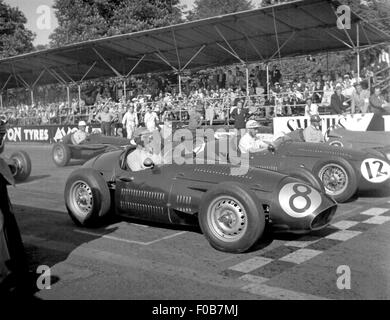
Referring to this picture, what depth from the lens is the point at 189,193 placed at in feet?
19.9

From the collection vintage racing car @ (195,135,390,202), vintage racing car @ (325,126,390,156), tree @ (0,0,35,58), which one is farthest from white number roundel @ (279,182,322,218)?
tree @ (0,0,35,58)

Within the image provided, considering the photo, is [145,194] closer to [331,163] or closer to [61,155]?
[331,163]

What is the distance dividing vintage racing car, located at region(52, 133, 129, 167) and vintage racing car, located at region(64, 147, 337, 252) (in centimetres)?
750

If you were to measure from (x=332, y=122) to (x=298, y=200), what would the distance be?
433 inches

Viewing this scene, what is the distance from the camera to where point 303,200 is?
18.8 feet

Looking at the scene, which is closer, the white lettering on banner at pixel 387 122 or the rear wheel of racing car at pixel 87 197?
the rear wheel of racing car at pixel 87 197

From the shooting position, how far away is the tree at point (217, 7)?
65162mm

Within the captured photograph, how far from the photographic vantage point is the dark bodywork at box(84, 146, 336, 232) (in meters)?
5.69

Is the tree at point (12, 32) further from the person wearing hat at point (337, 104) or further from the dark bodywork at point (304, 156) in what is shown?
the dark bodywork at point (304, 156)

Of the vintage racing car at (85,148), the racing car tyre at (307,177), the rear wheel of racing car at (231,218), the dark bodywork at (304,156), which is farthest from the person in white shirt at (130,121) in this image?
the rear wheel of racing car at (231,218)

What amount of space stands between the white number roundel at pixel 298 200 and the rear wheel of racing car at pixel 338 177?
9.02ft

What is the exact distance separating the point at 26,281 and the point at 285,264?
254 centimetres

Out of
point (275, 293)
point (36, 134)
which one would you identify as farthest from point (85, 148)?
point (36, 134)
